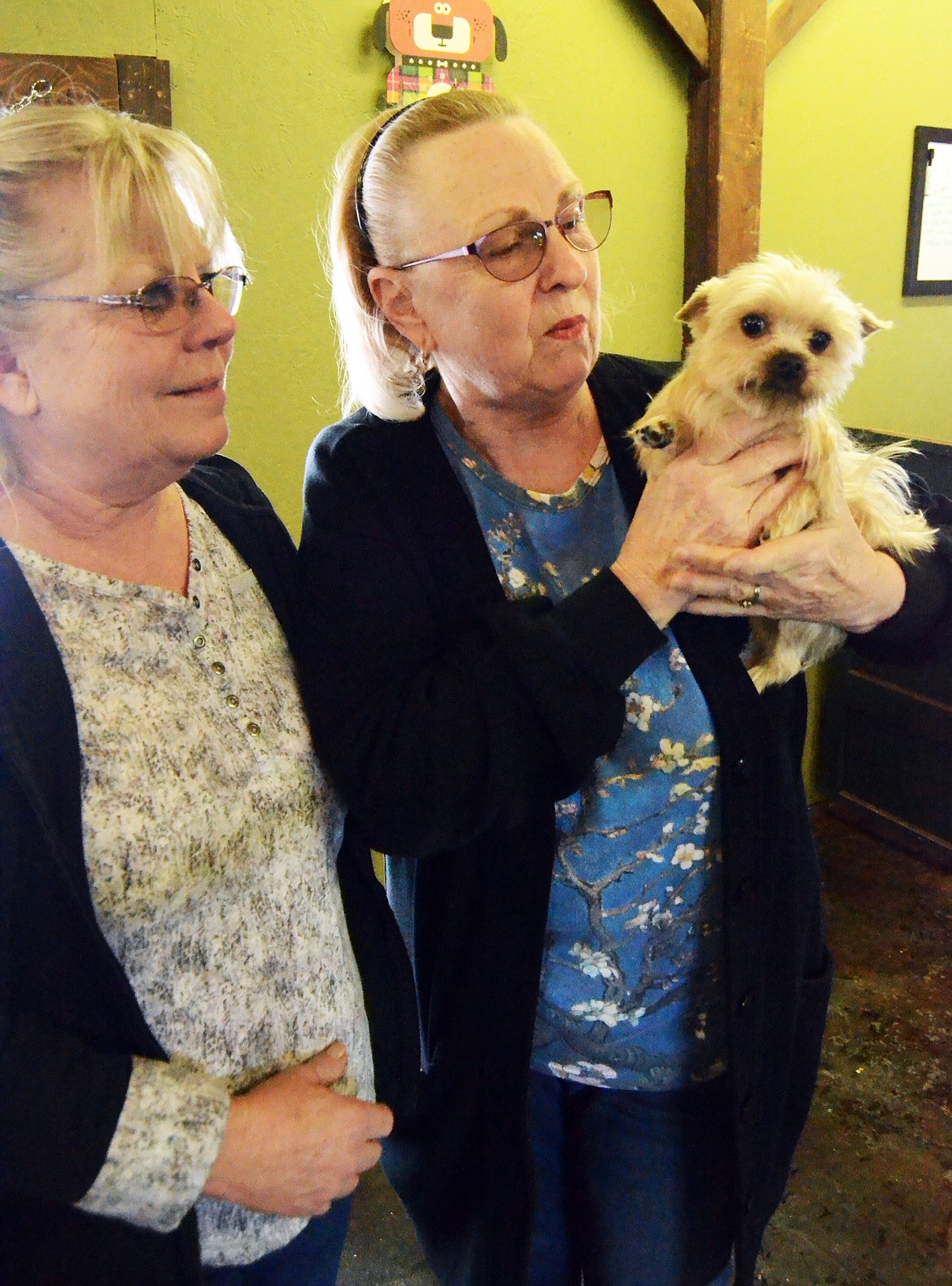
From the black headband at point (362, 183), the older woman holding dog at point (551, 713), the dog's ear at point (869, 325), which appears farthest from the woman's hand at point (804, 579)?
the black headband at point (362, 183)

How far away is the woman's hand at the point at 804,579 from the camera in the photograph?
1000 millimetres

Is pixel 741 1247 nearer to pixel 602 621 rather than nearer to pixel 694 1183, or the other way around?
pixel 694 1183

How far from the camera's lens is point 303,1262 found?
106 cm

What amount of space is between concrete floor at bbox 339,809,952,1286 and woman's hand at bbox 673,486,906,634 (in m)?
1.55

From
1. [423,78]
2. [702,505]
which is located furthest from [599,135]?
[702,505]

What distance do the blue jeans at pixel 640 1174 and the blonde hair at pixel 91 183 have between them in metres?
0.99

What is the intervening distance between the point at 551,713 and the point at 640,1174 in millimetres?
646

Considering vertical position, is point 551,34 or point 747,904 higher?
point 551,34

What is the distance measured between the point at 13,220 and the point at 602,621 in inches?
25.0

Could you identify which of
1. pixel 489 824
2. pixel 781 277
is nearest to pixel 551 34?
pixel 781 277

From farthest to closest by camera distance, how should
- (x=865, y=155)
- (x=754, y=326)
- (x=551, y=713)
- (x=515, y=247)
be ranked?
(x=865, y=155), (x=754, y=326), (x=515, y=247), (x=551, y=713)

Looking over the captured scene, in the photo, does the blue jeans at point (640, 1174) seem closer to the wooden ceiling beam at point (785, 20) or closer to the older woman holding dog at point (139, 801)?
the older woman holding dog at point (139, 801)

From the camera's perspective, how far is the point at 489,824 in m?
0.99

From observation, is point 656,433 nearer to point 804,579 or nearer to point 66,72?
point 804,579
